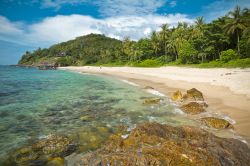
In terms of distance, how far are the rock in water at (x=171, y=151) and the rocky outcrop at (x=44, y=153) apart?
190 centimetres

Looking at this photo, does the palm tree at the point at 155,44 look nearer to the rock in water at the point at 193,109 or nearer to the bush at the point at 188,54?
the bush at the point at 188,54

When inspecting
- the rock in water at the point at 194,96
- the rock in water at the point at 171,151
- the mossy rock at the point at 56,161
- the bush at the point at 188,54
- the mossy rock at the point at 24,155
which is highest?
the bush at the point at 188,54

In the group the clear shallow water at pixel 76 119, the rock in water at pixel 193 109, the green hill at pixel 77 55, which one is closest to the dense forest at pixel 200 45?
the green hill at pixel 77 55

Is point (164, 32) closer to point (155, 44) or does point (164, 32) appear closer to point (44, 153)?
point (155, 44)

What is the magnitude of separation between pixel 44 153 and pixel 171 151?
16.7 feet

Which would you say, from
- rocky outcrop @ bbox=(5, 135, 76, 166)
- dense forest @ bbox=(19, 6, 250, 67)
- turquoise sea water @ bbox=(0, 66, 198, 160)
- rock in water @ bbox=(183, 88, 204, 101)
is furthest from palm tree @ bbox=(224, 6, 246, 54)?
rocky outcrop @ bbox=(5, 135, 76, 166)

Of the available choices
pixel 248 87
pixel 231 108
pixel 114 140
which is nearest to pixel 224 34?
pixel 248 87

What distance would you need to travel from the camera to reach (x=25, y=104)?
1738 cm

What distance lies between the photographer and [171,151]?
5.80 m

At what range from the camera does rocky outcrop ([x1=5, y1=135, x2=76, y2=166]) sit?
7.49 meters

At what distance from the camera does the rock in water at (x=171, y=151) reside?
5511 mm

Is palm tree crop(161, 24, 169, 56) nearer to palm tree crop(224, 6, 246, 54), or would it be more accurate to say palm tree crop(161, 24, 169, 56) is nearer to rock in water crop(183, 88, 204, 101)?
palm tree crop(224, 6, 246, 54)

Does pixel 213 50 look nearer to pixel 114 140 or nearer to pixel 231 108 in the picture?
pixel 231 108

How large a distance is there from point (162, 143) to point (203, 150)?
3.93 feet
